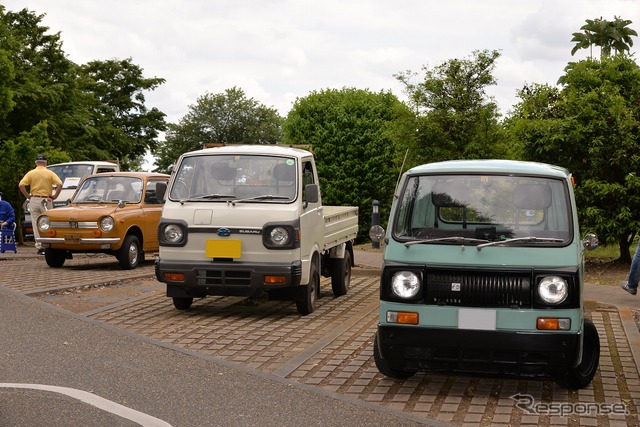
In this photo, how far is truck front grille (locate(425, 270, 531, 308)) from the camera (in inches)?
276

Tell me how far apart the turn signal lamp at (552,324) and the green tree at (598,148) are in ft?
38.7

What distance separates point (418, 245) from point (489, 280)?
0.63m

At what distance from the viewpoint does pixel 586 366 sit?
24.9ft

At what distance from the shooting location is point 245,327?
10680mm

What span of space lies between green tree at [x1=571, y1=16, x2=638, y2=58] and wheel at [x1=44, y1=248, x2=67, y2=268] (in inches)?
3388

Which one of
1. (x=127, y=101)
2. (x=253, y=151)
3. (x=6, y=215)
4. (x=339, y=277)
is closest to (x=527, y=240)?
(x=253, y=151)

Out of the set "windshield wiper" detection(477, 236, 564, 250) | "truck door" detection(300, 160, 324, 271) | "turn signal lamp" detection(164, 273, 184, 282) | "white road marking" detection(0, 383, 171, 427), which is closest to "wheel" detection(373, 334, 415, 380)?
"windshield wiper" detection(477, 236, 564, 250)

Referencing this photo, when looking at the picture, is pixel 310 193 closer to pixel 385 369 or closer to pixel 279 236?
pixel 279 236

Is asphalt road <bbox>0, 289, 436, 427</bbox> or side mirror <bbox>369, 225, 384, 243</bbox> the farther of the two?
side mirror <bbox>369, 225, 384, 243</bbox>

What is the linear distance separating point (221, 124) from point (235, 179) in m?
92.8

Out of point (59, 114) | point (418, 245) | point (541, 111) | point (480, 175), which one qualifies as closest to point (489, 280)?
point (418, 245)

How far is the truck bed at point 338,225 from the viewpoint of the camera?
504 inches

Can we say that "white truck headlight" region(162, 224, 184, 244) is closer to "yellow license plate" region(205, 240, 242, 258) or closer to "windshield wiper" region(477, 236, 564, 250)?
"yellow license plate" region(205, 240, 242, 258)

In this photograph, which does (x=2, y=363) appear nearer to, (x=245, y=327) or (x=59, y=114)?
(x=245, y=327)
